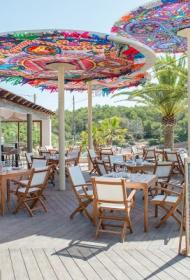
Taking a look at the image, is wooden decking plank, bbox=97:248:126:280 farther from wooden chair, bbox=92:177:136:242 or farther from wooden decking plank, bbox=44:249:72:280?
wooden chair, bbox=92:177:136:242

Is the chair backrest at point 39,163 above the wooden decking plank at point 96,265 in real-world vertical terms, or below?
above

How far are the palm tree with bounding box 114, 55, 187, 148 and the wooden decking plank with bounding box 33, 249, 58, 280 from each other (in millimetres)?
10953

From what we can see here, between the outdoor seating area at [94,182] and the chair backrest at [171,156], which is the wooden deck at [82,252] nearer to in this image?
the outdoor seating area at [94,182]

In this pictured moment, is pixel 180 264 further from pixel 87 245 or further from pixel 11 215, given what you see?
pixel 11 215

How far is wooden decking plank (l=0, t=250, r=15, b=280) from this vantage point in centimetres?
421

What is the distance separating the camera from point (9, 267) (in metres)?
→ 4.46

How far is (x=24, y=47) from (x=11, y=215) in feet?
12.0

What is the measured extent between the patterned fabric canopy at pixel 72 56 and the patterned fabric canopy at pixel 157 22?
0.44 m

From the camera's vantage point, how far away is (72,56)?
9039mm

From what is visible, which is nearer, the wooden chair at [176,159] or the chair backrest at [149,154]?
the wooden chair at [176,159]

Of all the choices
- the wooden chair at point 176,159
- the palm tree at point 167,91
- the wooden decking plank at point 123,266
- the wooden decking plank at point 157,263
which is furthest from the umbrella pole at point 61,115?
the palm tree at point 167,91

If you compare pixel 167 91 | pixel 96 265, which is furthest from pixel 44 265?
pixel 167 91

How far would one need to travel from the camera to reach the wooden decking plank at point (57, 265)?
4.20m

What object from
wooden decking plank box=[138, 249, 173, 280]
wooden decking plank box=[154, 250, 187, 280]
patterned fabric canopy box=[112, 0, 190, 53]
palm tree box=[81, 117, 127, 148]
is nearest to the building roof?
palm tree box=[81, 117, 127, 148]
